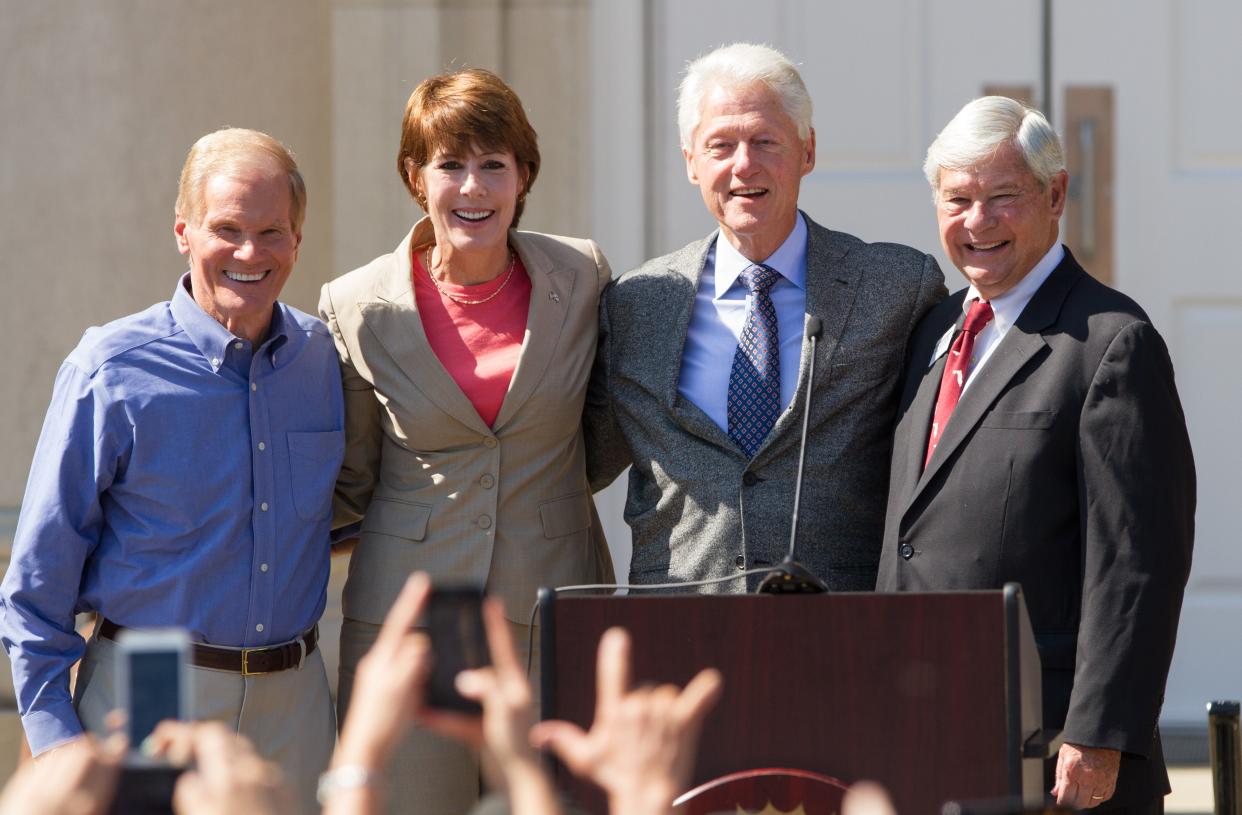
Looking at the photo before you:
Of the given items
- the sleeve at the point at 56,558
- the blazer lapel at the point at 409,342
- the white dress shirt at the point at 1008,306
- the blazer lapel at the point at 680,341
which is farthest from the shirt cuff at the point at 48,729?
the white dress shirt at the point at 1008,306

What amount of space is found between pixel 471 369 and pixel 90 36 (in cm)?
209

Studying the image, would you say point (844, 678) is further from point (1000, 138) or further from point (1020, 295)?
point (1000, 138)

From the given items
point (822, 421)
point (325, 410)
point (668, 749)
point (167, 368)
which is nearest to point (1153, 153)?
point (822, 421)

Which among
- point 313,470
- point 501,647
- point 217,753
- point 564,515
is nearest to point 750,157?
point 564,515

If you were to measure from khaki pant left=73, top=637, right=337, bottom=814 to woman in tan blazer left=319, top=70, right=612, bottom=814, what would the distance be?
146mm

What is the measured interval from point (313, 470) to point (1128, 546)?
1359 mm

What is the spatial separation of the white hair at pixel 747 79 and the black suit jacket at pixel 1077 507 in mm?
568

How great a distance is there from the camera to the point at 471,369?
2959mm

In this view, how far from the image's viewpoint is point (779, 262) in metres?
2.92

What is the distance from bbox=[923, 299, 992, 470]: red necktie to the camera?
8.63 ft

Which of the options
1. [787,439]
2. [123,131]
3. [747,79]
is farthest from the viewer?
[123,131]

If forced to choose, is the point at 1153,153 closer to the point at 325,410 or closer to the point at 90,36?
the point at 325,410

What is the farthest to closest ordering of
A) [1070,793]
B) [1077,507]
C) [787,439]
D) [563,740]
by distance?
[787,439] < [1077,507] < [1070,793] < [563,740]

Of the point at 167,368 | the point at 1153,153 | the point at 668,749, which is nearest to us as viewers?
the point at 668,749
